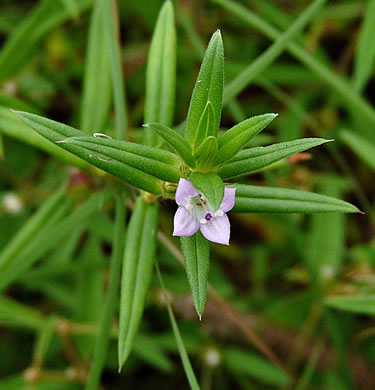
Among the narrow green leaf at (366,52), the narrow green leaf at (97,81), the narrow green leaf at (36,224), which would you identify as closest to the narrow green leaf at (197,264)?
the narrow green leaf at (36,224)

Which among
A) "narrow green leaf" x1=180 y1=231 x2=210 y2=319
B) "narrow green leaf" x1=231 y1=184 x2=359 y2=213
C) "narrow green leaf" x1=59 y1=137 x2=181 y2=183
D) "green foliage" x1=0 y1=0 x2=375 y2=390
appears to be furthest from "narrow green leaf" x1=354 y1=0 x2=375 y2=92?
"narrow green leaf" x1=180 y1=231 x2=210 y2=319

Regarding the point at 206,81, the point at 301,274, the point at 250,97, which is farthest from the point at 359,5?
the point at 206,81

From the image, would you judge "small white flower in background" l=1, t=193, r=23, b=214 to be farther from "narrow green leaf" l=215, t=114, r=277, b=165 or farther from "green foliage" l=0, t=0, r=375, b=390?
"narrow green leaf" l=215, t=114, r=277, b=165

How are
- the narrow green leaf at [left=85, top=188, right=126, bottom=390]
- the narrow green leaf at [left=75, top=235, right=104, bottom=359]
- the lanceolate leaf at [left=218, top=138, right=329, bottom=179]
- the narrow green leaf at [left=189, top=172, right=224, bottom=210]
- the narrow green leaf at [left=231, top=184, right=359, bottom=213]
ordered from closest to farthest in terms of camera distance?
the narrow green leaf at [left=189, top=172, right=224, bottom=210], the lanceolate leaf at [left=218, top=138, right=329, bottom=179], the narrow green leaf at [left=231, top=184, right=359, bottom=213], the narrow green leaf at [left=85, top=188, right=126, bottom=390], the narrow green leaf at [left=75, top=235, right=104, bottom=359]

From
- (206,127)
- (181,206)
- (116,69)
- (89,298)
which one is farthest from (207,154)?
(89,298)

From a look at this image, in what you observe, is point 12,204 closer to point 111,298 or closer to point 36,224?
point 36,224

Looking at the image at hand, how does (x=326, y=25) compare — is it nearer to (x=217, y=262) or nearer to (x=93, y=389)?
(x=217, y=262)
